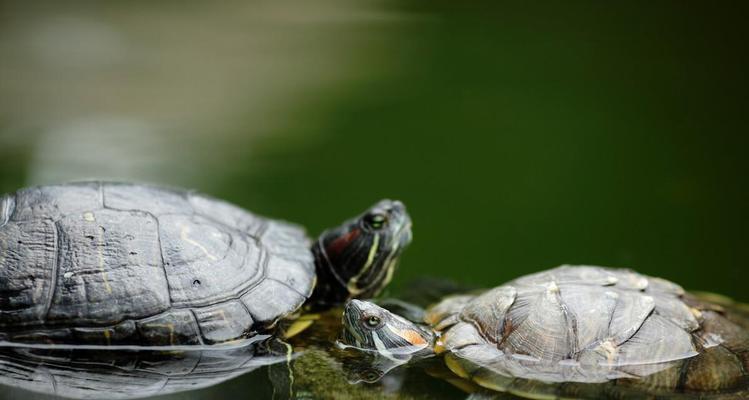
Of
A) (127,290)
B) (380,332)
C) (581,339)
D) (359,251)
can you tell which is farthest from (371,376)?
(127,290)

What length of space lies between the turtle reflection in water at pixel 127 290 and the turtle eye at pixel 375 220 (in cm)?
61

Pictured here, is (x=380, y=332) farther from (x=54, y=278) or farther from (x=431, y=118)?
(x=431, y=118)

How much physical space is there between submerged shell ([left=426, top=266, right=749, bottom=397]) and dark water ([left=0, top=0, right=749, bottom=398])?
125cm

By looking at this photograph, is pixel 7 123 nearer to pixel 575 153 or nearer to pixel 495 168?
pixel 495 168

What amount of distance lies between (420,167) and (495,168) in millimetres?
854

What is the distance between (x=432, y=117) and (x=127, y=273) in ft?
20.7

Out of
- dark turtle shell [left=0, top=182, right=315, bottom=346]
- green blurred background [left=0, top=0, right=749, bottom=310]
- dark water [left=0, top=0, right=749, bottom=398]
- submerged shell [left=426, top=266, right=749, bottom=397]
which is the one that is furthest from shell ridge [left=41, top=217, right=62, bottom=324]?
green blurred background [left=0, top=0, right=749, bottom=310]

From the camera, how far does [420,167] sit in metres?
8.09

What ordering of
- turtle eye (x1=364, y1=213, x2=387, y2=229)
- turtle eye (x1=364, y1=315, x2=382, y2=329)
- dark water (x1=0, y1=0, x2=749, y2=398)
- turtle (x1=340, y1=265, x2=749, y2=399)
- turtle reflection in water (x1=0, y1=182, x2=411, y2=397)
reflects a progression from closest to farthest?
turtle (x1=340, y1=265, x2=749, y2=399) < turtle reflection in water (x1=0, y1=182, x2=411, y2=397) < turtle eye (x1=364, y1=315, x2=382, y2=329) < turtle eye (x1=364, y1=213, x2=387, y2=229) < dark water (x1=0, y1=0, x2=749, y2=398)

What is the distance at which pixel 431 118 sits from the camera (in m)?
9.44

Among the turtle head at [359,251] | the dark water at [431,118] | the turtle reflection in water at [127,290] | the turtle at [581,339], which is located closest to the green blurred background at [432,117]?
the dark water at [431,118]

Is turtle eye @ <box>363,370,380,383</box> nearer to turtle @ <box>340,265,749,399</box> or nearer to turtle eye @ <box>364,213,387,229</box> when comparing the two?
turtle @ <box>340,265,749,399</box>

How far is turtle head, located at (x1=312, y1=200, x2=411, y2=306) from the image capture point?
15.4 feet

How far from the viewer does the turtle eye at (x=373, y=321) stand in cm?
382
